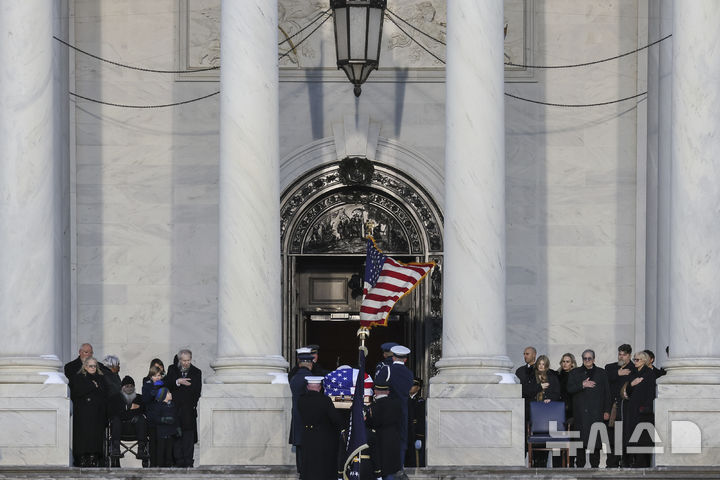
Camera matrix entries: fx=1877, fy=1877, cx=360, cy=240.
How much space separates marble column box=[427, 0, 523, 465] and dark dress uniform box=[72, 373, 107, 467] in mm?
→ 5281

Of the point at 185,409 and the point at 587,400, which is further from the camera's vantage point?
the point at 587,400

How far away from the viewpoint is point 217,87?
36.2 meters

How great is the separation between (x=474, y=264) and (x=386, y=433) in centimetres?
410

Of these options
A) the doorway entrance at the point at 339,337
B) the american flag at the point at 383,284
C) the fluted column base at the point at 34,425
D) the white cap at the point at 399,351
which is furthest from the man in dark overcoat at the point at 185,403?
the doorway entrance at the point at 339,337

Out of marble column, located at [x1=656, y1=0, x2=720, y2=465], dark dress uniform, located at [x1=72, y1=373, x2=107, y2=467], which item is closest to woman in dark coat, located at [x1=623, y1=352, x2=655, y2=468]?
marble column, located at [x1=656, y1=0, x2=720, y2=465]

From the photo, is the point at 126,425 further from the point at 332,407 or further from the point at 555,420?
the point at 555,420

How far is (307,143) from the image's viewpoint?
36.3m

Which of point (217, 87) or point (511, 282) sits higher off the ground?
point (217, 87)

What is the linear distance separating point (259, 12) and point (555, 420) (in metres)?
8.10

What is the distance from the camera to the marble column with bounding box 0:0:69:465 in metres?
29.5

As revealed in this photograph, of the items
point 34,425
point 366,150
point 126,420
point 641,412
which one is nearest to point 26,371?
point 34,425

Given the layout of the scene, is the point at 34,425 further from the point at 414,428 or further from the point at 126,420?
the point at 414,428

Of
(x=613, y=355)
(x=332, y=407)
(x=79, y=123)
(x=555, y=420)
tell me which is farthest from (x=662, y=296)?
(x=79, y=123)

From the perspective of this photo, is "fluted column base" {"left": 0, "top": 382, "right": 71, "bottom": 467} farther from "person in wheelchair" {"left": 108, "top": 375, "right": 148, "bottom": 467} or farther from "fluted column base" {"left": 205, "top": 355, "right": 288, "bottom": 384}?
"fluted column base" {"left": 205, "top": 355, "right": 288, "bottom": 384}
